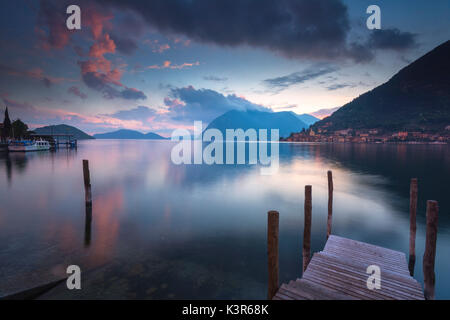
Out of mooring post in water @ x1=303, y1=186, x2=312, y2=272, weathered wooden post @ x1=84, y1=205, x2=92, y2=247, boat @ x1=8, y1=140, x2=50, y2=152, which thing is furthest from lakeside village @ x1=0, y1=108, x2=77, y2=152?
mooring post in water @ x1=303, y1=186, x2=312, y2=272

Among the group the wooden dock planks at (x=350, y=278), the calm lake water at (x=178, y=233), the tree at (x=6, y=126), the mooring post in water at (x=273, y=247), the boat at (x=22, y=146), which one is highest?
the tree at (x=6, y=126)

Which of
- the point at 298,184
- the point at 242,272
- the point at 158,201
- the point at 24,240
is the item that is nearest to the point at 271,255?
the point at 242,272

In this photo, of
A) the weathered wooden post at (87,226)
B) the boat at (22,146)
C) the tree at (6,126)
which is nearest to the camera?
the weathered wooden post at (87,226)

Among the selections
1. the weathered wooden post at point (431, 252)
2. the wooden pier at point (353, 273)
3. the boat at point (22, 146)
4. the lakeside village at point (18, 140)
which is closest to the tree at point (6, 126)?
the lakeside village at point (18, 140)

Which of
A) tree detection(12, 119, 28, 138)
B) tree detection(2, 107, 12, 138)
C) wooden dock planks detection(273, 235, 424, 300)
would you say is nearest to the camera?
wooden dock planks detection(273, 235, 424, 300)

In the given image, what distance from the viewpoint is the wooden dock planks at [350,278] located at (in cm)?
533

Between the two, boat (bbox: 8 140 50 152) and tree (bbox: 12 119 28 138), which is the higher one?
tree (bbox: 12 119 28 138)

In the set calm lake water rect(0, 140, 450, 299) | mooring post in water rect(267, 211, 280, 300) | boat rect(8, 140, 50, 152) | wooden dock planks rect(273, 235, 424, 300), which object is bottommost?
calm lake water rect(0, 140, 450, 299)

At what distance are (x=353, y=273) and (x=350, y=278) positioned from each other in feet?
1.34

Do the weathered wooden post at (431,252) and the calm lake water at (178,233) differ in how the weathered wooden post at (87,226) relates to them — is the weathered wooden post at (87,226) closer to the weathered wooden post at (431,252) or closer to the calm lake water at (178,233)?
the calm lake water at (178,233)

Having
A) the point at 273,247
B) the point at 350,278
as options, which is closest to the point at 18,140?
the point at 273,247

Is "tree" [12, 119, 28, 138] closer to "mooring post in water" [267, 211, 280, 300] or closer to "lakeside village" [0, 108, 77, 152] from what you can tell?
"lakeside village" [0, 108, 77, 152]

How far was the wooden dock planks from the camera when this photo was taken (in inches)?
210
